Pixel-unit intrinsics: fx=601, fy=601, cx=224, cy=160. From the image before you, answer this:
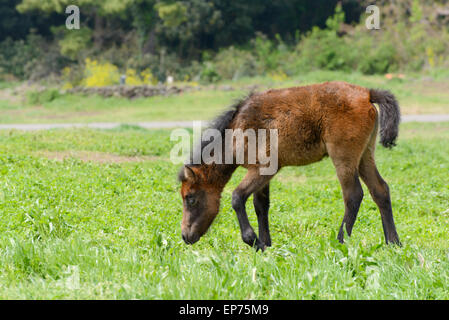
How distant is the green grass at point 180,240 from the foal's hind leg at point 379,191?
0.69ft

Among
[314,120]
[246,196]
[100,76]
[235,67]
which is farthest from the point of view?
[235,67]

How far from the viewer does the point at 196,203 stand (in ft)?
19.7

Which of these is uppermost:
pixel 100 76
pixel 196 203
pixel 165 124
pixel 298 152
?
pixel 100 76

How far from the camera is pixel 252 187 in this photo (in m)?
5.88

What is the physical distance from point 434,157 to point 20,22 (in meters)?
28.8

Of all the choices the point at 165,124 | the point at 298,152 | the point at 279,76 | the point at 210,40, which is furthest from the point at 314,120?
the point at 210,40

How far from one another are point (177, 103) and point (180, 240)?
1761cm

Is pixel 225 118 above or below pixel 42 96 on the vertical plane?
above

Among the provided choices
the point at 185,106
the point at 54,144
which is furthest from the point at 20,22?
A: the point at 54,144

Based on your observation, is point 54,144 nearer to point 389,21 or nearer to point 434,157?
point 434,157

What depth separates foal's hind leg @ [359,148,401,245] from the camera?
20.7ft

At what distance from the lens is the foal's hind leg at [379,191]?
632 centimetres

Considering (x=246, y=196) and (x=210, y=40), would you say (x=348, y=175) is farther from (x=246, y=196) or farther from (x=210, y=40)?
(x=210, y=40)

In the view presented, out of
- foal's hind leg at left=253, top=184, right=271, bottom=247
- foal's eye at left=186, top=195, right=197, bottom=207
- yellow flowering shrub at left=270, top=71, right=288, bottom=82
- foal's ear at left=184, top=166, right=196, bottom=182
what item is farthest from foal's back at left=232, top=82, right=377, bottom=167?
yellow flowering shrub at left=270, top=71, right=288, bottom=82
